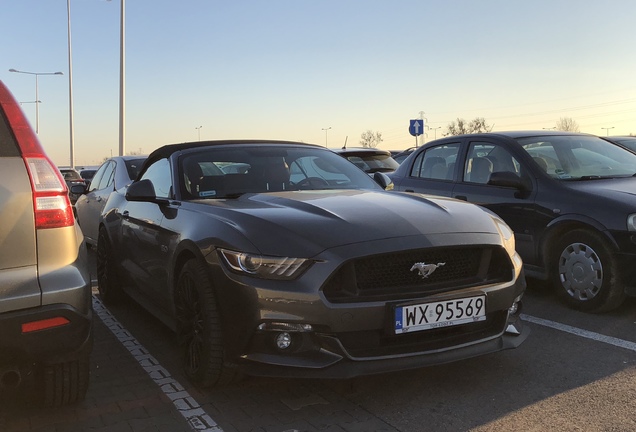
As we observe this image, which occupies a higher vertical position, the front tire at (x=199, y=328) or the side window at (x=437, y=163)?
the side window at (x=437, y=163)

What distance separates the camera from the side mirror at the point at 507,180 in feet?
18.7

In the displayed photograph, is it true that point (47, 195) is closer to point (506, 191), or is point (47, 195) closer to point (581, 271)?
point (581, 271)

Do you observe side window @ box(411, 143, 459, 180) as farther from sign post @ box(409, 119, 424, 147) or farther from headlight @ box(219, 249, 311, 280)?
sign post @ box(409, 119, 424, 147)

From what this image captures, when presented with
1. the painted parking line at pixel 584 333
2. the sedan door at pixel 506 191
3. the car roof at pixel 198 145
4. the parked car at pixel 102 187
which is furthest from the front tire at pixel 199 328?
the parked car at pixel 102 187

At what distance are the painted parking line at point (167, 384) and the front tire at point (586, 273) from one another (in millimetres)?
3368

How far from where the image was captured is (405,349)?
3.19 m

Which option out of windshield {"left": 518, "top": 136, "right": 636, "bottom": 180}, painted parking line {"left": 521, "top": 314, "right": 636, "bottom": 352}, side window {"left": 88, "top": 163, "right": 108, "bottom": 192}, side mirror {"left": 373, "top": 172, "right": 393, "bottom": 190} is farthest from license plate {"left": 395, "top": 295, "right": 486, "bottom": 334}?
side window {"left": 88, "top": 163, "right": 108, "bottom": 192}

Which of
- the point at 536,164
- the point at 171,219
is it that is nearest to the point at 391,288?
the point at 171,219

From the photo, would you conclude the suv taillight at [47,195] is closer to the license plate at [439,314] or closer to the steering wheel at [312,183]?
the license plate at [439,314]

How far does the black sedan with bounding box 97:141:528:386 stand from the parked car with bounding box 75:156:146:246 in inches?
156

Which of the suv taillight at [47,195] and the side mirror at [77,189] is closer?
the suv taillight at [47,195]

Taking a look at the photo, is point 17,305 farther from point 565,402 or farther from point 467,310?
point 565,402

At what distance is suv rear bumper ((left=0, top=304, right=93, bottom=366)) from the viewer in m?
2.66

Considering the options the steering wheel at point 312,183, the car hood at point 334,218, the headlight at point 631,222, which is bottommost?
the headlight at point 631,222
